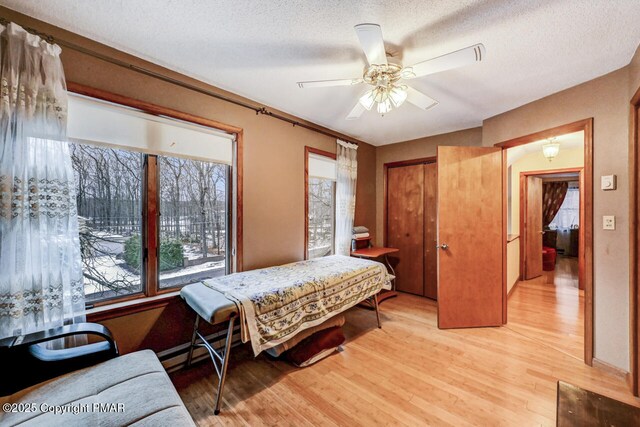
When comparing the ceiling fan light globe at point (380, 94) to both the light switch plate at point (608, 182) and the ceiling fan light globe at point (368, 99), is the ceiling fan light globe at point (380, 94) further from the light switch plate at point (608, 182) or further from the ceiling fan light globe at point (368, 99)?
the light switch plate at point (608, 182)

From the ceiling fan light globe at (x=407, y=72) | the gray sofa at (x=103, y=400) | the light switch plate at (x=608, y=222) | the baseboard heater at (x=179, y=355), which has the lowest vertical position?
the baseboard heater at (x=179, y=355)

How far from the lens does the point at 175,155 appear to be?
2.08 metres

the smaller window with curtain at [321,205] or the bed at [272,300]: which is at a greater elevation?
the smaller window with curtain at [321,205]

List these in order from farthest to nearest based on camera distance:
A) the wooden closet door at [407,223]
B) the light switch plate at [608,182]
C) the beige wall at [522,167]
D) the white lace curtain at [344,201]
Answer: the beige wall at [522,167] → the wooden closet door at [407,223] → the white lace curtain at [344,201] → the light switch plate at [608,182]

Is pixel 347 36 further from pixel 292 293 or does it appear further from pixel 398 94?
pixel 292 293

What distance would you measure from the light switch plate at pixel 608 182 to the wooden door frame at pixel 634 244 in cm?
10

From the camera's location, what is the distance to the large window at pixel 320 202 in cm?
329

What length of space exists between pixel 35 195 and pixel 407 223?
4.06 meters

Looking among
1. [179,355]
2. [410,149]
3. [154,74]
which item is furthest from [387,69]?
[179,355]

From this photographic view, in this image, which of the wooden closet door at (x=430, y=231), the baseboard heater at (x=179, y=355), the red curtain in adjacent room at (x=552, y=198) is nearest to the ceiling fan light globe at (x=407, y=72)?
the wooden closet door at (x=430, y=231)

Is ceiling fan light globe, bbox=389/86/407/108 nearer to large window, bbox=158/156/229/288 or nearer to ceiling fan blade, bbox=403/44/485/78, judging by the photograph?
ceiling fan blade, bbox=403/44/485/78

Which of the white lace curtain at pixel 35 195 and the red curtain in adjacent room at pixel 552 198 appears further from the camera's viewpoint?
the red curtain in adjacent room at pixel 552 198

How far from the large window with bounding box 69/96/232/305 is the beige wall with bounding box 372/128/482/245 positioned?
2748 mm

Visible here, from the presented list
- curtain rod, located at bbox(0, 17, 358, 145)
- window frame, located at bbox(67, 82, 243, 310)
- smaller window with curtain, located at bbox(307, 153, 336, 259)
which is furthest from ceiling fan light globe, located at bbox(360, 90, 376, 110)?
smaller window with curtain, located at bbox(307, 153, 336, 259)
